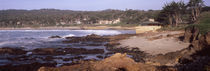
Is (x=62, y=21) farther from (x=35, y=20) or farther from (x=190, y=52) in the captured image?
(x=190, y=52)

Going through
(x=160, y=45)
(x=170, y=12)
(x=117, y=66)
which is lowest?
(x=160, y=45)

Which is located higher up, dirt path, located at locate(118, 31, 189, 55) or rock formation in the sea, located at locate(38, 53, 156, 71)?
rock formation in the sea, located at locate(38, 53, 156, 71)

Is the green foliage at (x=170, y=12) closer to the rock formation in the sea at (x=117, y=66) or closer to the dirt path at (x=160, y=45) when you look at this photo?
the dirt path at (x=160, y=45)

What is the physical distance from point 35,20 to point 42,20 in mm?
4561

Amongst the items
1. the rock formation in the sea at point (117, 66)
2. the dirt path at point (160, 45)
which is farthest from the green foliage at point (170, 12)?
the rock formation in the sea at point (117, 66)

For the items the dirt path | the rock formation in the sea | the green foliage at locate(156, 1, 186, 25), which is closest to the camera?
the rock formation in the sea

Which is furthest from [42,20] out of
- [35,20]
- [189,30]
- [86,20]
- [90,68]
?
[90,68]

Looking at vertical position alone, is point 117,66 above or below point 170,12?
below

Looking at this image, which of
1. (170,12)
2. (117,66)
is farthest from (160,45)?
(170,12)

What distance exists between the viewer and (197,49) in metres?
12.0

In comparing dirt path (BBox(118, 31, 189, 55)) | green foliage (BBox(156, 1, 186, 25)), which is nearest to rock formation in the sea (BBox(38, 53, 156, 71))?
dirt path (BBox(118, 31, 189, 55))

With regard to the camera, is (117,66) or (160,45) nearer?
(117,66)

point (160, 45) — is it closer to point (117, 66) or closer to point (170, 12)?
point (117, 66)

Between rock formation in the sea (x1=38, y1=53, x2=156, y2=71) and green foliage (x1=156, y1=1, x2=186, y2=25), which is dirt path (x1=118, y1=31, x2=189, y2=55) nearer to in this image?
rock formation in the sea (x1=38, y1=53, x2=156, y2=71)
